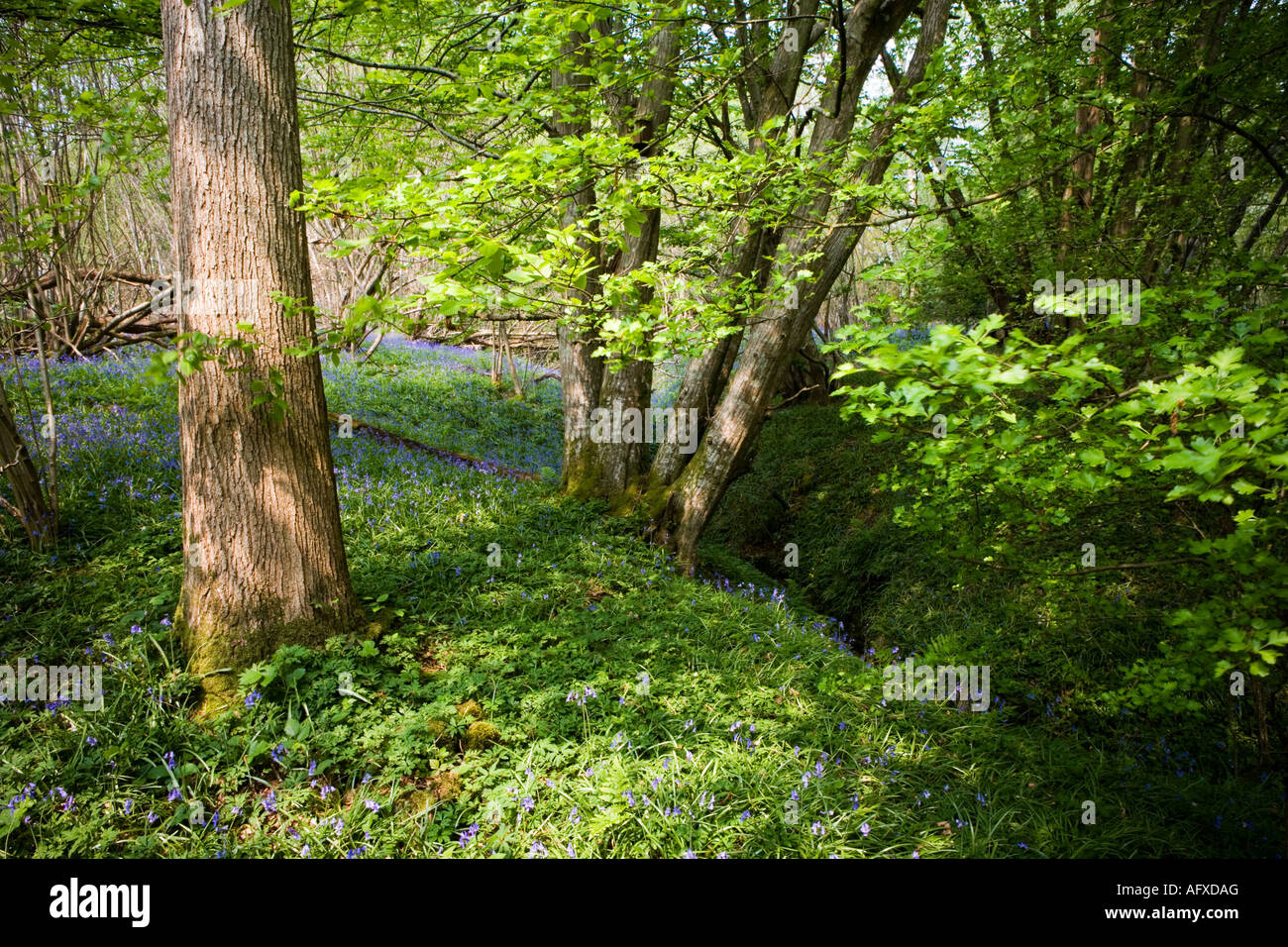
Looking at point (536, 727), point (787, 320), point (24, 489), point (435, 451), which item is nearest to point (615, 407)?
point (787, 320)

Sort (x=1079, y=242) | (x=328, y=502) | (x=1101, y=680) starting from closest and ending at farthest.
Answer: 1. (x=328, y=502)
2. (x=1101, y=680)
3. (x=1079, y=242)

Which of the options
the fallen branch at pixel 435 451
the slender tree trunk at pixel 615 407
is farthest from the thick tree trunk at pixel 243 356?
the fallen branch at pixel 435 451

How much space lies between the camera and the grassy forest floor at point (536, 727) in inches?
108

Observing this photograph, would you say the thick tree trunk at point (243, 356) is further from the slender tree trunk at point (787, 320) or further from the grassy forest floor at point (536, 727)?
the slender tree trunk at point (787, 320)

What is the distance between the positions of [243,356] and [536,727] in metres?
2.38

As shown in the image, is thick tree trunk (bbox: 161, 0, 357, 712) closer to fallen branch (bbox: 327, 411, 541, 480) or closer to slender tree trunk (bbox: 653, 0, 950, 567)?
slender tree trunk (bbox: 653, 0, 950, 567)

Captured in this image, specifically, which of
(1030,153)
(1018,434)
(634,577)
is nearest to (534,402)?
(634,577)

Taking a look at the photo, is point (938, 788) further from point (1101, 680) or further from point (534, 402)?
point (534, 402)

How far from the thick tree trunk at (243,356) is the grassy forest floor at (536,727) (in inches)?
11.4

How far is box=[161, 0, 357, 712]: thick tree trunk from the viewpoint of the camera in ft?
9.65

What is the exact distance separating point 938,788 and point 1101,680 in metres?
2.67

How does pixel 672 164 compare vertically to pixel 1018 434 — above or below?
above

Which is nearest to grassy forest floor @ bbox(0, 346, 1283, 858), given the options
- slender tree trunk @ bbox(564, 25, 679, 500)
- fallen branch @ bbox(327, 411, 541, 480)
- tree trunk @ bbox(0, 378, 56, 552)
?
tree trunk @ bbox(0, 378, 56, 552)
